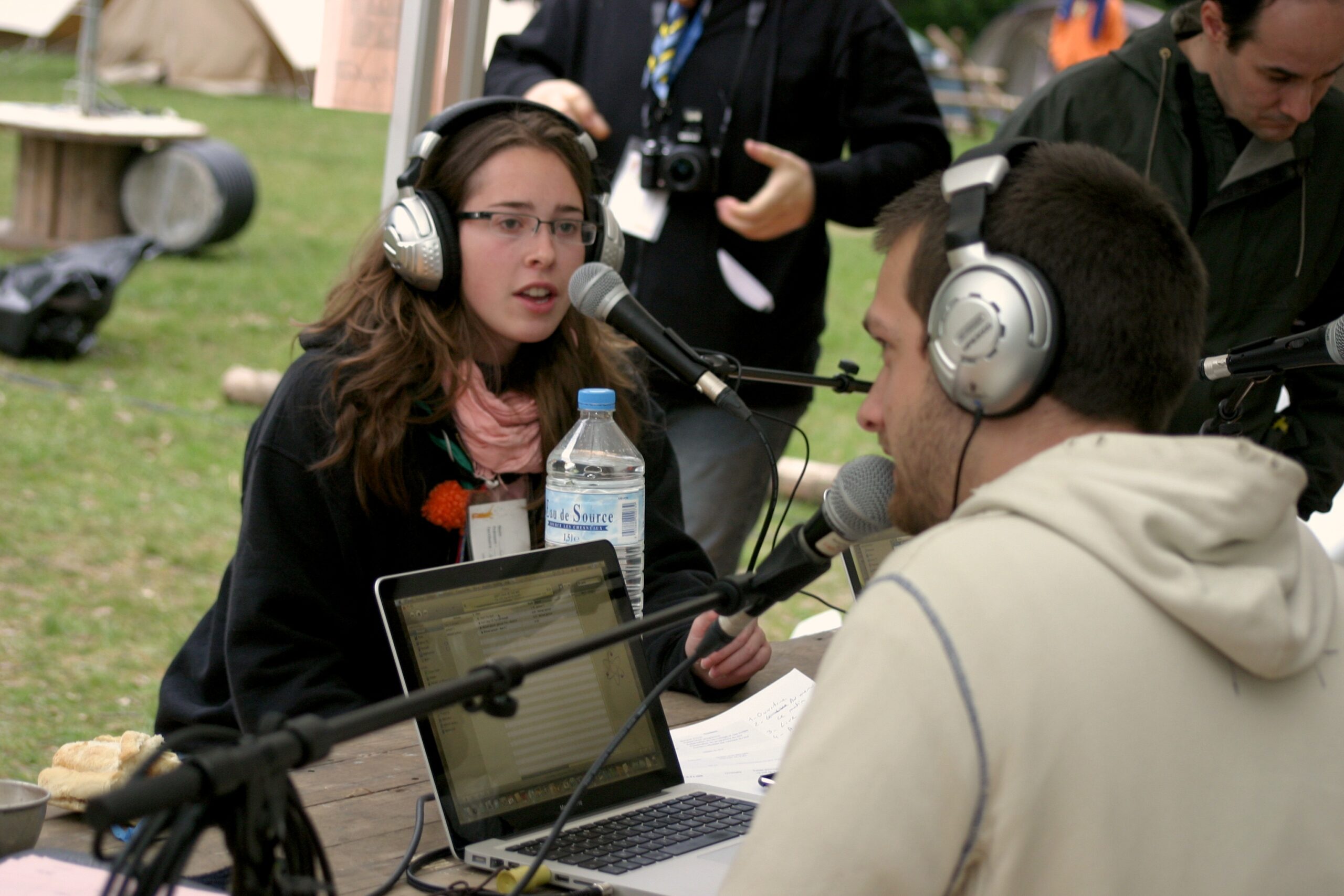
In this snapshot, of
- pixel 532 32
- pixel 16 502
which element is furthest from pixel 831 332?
pixel 532 32

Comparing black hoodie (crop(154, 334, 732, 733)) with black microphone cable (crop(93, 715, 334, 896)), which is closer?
black microphone cable (crop(93, 715, 334, 896))

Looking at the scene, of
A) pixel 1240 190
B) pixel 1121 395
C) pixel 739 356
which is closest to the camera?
pixel 1121 395

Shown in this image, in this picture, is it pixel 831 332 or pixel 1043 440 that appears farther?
pixel 831 332

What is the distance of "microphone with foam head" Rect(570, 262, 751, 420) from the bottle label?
33 centimetres

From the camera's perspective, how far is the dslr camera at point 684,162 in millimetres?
3230

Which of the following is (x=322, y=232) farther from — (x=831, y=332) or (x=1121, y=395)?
(x=1121, y=395)

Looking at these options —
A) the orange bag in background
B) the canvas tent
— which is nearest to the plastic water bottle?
the canvas tent

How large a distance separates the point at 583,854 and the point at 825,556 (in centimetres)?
46

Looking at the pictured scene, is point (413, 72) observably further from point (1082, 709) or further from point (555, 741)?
point (1082, 709)

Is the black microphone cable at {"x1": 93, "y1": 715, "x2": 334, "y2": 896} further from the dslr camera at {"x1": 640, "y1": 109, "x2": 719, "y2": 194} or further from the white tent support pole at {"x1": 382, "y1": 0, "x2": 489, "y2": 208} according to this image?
the dslr camera at {"x1": 640, "y1": 109, "x2": 719, "y2": 194}

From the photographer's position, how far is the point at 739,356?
133 inches

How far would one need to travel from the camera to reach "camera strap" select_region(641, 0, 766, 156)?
3.29 metres

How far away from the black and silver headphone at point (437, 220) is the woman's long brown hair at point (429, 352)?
0.02 metres

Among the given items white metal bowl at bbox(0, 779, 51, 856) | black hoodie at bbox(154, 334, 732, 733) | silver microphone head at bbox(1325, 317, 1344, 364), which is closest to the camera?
white metal bowl at bbox(0, 779, 51, 856)
